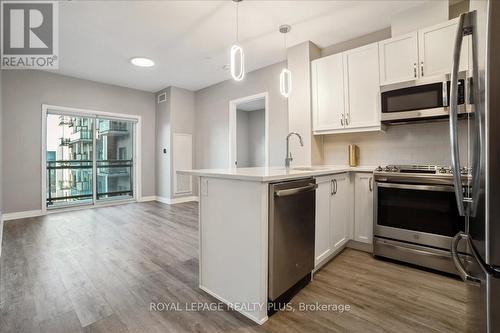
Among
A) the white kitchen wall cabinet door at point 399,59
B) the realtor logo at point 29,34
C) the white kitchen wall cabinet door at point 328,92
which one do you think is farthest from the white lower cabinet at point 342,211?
the realtor logo at point 29,34

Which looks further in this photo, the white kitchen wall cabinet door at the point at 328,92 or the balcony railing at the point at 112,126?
the balcony railing at the point at 112,126

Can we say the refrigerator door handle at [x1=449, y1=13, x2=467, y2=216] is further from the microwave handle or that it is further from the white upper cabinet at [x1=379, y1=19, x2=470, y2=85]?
the white upper cabinet at [x1=379, y1=19, x2=470, y2=85]

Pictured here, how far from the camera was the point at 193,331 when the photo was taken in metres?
1.47

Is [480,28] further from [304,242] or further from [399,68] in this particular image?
[399,68]

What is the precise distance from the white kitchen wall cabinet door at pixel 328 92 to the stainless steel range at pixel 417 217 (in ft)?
3.29

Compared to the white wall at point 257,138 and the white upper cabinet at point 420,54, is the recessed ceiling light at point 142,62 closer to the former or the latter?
the white wall at point 257,138

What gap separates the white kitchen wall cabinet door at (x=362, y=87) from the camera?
283cm

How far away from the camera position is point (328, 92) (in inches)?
127

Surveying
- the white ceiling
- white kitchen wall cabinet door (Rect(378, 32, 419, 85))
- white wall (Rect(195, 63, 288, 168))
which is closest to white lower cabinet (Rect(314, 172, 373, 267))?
white kitchen wall cabinet door (Rect(378, 32, 419, 85))

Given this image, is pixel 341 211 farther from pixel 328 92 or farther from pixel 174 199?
pixel 174 199

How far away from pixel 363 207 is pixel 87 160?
5681 millimetres

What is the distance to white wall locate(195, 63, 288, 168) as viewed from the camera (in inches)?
165

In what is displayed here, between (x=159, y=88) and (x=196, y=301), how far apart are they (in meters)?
5.39

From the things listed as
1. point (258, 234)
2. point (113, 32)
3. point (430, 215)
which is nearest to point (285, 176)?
point (258, 234)
